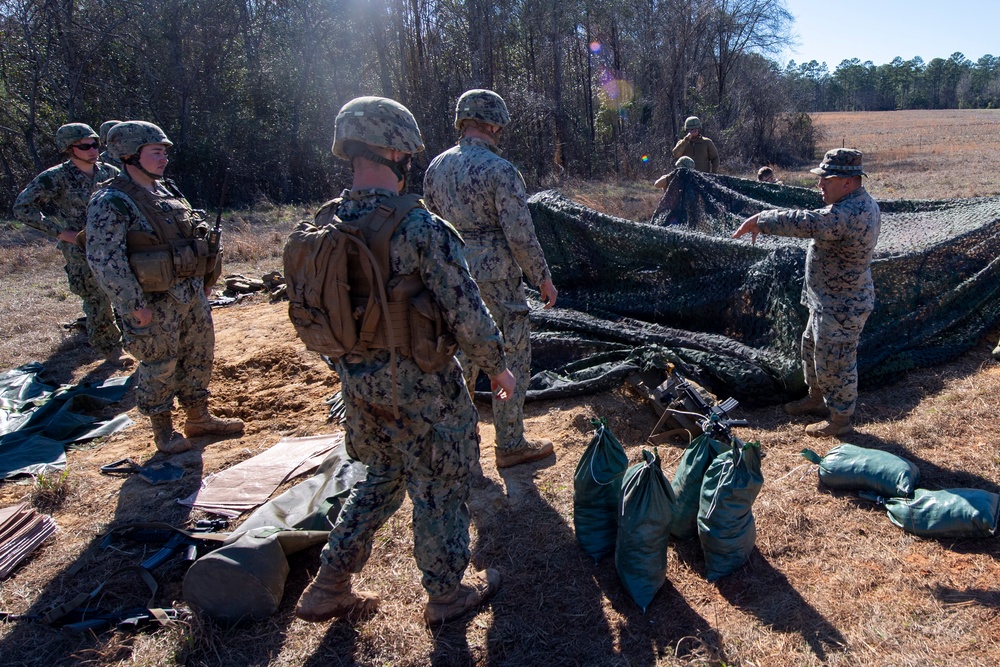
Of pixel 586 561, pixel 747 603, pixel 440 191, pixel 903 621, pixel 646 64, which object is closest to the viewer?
pixel 903 621

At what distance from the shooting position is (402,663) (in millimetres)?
2400

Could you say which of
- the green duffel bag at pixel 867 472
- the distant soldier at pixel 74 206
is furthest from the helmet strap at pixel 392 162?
the distant soldier at pixel 74 206

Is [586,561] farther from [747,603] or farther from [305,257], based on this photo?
[305,257]

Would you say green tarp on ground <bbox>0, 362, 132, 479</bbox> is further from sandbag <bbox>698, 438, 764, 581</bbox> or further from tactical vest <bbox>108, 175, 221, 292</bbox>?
sandbag <bbox>698, 438, 764, 581</bbox>

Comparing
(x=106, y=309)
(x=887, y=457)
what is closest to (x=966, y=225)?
(x=887, y=457)

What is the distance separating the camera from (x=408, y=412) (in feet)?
7.55

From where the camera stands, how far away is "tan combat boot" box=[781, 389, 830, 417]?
412 cm

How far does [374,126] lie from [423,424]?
1.04 meters

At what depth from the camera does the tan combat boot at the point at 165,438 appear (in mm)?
4129

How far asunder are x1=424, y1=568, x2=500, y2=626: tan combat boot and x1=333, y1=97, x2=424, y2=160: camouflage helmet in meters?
1.68

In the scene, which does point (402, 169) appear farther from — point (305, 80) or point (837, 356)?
point (305, 80)

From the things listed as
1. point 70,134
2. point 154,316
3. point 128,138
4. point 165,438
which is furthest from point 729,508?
point 70,134

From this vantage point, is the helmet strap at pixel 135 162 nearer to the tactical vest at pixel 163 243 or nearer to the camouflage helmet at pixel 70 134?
the tactical vest at pixel 163 243

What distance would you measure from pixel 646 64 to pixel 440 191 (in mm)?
21961
